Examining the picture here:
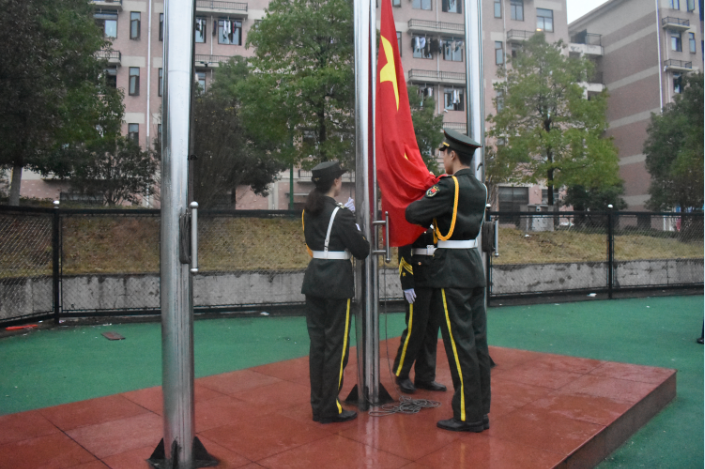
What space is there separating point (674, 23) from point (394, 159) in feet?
135

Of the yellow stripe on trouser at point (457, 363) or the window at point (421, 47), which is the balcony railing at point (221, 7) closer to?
the window at point (421, 47)

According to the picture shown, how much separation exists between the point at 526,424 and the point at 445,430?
54 centimetres

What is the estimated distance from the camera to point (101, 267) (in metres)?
9.08

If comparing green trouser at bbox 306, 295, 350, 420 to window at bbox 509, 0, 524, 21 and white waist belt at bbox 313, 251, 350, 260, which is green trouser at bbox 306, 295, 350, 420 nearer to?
white waist belt at bbox 313, 251, 350, 260

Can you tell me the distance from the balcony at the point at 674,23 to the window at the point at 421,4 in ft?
56.7

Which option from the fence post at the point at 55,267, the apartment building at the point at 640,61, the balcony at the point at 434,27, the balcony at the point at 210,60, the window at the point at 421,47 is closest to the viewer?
the fence post at the point at 55,267

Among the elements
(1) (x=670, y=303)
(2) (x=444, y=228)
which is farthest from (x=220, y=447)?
(1) (x=670, y=303)

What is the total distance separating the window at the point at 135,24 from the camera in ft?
87.7

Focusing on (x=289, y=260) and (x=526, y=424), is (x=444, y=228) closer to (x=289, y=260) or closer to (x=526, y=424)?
(x=526, y=424)

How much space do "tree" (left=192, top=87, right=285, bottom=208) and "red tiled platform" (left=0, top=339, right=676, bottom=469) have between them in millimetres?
9757

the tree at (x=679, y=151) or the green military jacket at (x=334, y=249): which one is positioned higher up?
the tree at (x=679, y=151)

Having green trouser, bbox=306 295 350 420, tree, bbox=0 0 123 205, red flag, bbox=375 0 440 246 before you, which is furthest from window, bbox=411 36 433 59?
green trouser, bbox=306 295 350 420

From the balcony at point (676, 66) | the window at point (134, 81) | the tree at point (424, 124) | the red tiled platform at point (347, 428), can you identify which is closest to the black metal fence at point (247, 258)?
the red tiled platform at point (347, 428)

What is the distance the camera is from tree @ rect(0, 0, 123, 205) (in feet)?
32.4
